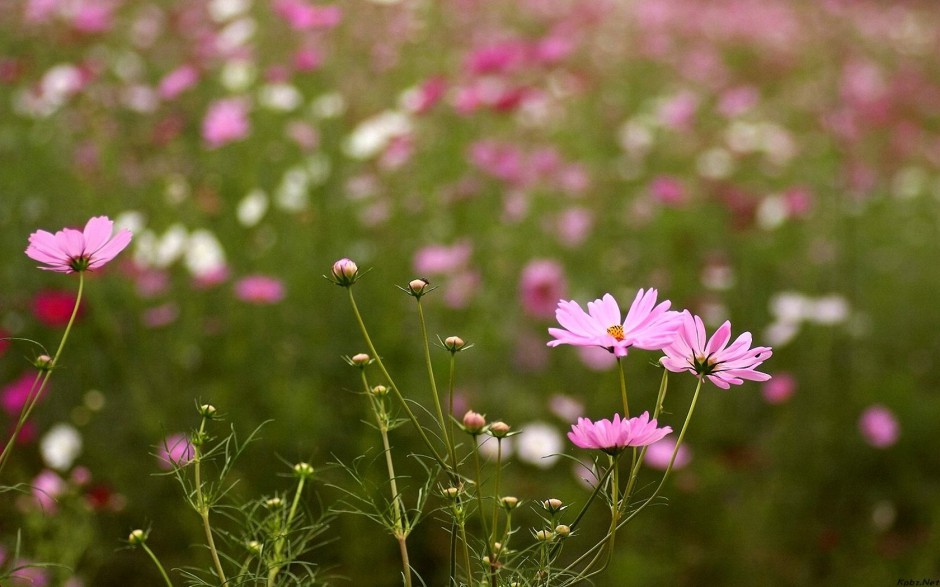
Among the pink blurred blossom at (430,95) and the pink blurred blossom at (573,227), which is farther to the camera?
the pink blurred blossom at (573,227)

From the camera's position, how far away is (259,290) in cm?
168

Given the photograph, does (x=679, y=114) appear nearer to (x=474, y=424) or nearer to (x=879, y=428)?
(x=879, y=428)

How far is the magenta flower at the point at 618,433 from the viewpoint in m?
0.42

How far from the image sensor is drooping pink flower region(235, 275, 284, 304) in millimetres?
1678

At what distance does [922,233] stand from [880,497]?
1680 mm

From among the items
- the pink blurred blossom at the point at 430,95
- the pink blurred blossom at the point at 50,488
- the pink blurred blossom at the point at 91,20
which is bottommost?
the pink blurred blossom at the point at 50,488

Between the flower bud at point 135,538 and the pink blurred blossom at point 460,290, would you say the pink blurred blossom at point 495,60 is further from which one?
the flower bud at point 135,538

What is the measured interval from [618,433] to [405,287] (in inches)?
62.4

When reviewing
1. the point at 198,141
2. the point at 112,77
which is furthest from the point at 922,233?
the point at 112,77

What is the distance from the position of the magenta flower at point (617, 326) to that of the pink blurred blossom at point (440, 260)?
139 centimetres

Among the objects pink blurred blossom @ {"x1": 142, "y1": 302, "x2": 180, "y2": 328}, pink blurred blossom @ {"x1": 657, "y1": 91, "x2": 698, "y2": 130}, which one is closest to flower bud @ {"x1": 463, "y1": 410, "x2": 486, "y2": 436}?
pink blurred blossom @ {"x1": 142, "y1": 302, "x2": 180, "y2": 328}

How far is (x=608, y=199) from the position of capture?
2.68 meters

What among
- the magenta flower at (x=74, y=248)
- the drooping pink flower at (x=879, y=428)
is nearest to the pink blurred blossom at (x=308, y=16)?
the drooping pink flower at (x=879, y=428)

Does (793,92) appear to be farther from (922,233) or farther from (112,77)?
(112,77)
